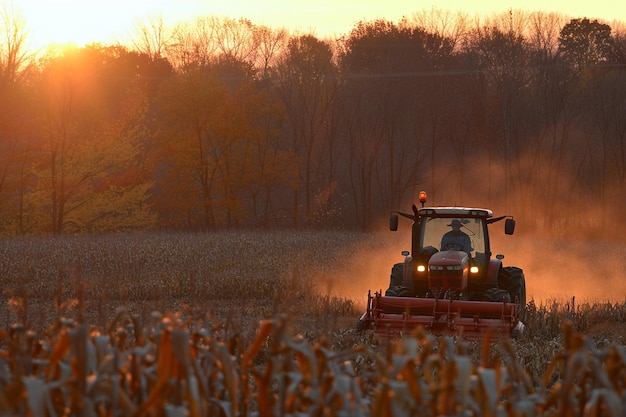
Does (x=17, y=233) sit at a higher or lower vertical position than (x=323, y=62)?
lower

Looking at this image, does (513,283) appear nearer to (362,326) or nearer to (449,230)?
(449,230)

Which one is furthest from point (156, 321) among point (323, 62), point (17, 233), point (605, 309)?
point (323, 62)

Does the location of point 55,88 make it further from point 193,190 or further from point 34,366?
point 34,366

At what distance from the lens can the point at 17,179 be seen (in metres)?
42.9

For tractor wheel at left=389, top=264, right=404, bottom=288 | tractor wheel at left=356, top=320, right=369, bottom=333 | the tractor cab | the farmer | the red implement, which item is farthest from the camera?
tractor wheel at left=389, top=264, right=404, bottom=288

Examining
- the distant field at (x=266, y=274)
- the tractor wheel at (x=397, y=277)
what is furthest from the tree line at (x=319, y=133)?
the tractor wheel at (x=397, y=277)

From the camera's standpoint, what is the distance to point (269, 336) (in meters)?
10.6

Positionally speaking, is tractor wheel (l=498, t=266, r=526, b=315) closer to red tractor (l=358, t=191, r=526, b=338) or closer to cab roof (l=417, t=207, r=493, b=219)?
red tractor (l=358, t=191, r=526, b=338)

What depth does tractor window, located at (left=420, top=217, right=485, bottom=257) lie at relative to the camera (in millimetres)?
14234

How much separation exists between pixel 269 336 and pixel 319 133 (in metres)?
48.8

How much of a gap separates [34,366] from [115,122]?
43.2 meters

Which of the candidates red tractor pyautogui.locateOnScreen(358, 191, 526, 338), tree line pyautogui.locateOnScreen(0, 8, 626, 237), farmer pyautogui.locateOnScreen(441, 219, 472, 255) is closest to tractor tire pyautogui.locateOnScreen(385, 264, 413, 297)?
red tractor pyautogui.locateOnScreen(358, 191, 526, 338)

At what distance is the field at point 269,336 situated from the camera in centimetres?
299

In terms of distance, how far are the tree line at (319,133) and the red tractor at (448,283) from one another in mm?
29773
